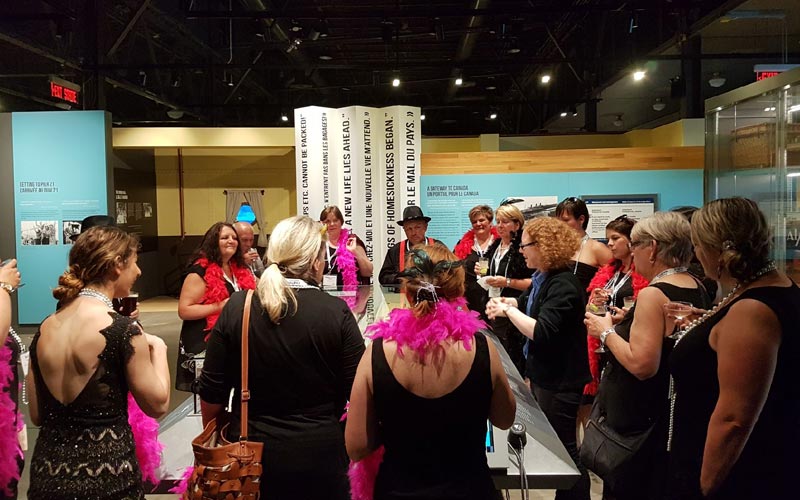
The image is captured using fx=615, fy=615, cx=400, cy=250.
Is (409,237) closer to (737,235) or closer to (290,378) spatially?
(290,378)

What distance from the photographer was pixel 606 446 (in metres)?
2.00

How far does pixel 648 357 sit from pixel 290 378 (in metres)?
1.07

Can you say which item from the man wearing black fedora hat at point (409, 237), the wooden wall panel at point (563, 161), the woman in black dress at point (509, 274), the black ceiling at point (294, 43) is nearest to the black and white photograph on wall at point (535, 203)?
the wooden wall panel at point (563, 161)

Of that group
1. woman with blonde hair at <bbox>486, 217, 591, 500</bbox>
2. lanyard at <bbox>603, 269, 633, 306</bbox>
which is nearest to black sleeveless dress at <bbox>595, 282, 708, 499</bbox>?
woman with blonde hair at <bbox>486, 217, 591, 500</bbox>

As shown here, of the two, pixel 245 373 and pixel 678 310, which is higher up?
pixel 678 310

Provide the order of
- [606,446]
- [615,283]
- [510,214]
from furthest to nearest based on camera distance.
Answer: [510,214], [615,283], [606,446]

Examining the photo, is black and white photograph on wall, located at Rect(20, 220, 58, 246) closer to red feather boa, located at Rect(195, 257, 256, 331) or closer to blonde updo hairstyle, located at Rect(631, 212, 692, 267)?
red feather boa, located at Rect(195, 257, 256, 331)

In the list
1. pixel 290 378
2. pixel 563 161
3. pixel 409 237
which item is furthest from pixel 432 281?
pixel 563 161

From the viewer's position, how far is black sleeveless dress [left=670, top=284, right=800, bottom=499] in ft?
4.53

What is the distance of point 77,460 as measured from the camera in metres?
1.64

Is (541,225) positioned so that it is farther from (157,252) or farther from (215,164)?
(157,252)

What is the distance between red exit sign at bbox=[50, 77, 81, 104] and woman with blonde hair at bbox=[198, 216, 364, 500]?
714 centimetres

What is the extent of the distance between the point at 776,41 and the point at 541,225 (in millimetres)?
9361

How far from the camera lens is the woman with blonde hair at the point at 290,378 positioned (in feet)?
5.42
